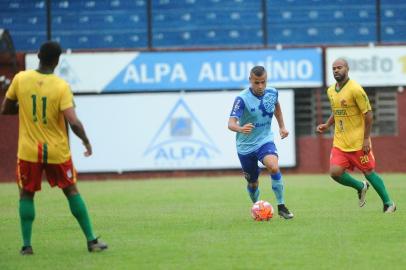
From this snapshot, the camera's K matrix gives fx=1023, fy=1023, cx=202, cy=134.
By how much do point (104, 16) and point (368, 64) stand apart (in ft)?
23.3

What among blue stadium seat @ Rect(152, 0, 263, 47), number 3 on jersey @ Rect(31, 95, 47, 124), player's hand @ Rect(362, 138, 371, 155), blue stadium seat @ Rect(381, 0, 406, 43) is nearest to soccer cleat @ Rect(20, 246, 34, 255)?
number 3 on jersey @ Rect(31, 95, 47, 124)

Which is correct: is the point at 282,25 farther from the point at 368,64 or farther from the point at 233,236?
the point at 233,236

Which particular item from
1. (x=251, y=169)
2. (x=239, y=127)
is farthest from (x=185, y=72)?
(x=239, y=127)

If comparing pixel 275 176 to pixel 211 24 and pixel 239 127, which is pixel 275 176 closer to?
pixel 239 127

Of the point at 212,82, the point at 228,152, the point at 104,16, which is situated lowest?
the point at 228,152

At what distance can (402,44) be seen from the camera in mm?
25453

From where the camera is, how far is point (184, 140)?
2531 cm

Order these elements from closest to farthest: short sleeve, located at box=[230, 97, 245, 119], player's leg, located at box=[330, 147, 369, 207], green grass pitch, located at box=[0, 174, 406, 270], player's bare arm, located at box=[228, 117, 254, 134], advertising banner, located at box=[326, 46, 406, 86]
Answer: green grass pitch, located at box=[0, 174, 406, 270]
player's bare arm, located at box=[228, 117, 254, 134]
short sleeve, located at box=[230, 97, 245, 119]
player's leg, located at box=[330, 147, 369, 207]
advertising banner, located at box=[326, 46, 406, 86]

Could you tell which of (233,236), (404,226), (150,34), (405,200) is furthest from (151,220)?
(150,34)

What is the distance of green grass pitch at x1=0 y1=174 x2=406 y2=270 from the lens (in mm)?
9148

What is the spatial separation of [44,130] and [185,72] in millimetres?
16014

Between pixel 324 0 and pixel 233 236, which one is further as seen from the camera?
pixel 324 0

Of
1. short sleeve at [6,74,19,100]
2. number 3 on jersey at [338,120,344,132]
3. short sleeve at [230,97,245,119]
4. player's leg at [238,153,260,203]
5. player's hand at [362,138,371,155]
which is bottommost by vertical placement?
player's leg at [238,153,260,203]

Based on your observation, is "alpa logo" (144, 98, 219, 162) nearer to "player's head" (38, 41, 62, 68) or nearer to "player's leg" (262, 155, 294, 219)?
"player's leg" (262, 155, 294, 219)
